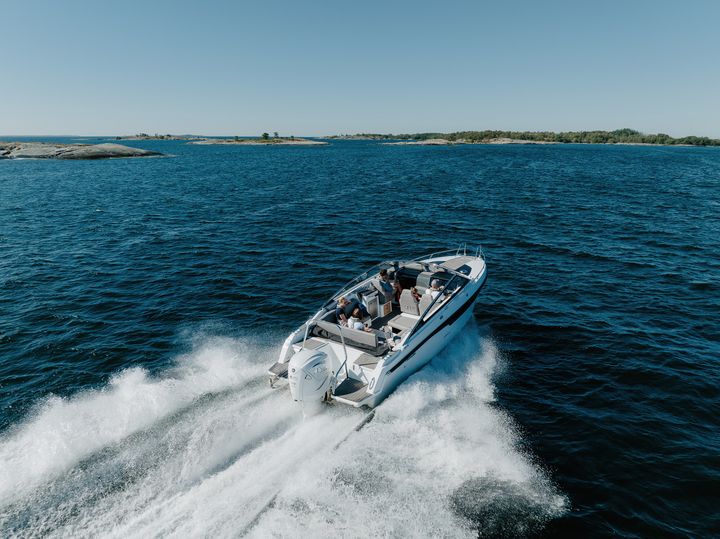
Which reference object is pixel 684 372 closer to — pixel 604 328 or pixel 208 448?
pixel 604 328

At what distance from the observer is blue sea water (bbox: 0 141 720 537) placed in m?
8.27

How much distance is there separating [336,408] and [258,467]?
265 cm

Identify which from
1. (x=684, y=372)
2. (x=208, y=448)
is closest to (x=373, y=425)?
(x=208, y=448)

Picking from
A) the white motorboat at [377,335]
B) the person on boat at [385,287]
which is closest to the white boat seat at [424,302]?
the white motorboat at [377,335]

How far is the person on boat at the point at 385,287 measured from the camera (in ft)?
48.1

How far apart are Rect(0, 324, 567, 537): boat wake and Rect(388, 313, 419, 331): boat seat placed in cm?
209

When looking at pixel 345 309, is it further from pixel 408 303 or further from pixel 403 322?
pixel 408 303

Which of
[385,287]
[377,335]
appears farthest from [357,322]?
[385,287]

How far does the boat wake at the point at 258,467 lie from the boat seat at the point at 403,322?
82.2 inches

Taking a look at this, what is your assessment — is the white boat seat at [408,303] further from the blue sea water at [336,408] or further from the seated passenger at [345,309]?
the blue sea water at [336,408]

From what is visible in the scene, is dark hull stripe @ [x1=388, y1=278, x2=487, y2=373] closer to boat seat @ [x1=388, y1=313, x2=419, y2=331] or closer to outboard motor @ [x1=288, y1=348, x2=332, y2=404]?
boat seat @ [x1=388, y1=313, x2=419, y2=331]

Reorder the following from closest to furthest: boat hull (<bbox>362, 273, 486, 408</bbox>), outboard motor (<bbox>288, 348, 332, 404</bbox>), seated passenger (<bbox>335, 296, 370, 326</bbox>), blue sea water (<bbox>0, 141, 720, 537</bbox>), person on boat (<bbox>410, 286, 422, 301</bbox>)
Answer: blue sea water (<bbox>0, 141, 720, 537</bbox>)
outboard motor (<bbox>288, 348, 332, 404</bbox>)
boat hull (<bbox>362, 273, 486, 408</bbox>)
seated passenger (<bbox>335, 296, 370, 326</bbox>)
person on boat (<bbox>410, 286, 422, 301</bbox>)

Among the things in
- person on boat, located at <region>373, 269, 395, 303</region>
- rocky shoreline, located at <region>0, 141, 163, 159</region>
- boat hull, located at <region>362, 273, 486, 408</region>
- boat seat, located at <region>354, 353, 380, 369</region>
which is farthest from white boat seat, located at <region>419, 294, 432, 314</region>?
rocky shoreline, located at <region>0, 141, 163, 159</region>

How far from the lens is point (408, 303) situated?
14.5 metres
